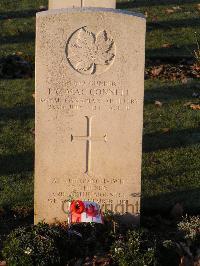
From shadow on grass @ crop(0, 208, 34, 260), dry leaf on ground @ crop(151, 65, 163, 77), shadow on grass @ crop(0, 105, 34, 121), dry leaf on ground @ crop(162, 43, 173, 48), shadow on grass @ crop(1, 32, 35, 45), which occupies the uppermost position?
shadow on grass @ crop(1, 32, 35, 45)

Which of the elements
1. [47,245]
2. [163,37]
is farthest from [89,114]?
[163,37]

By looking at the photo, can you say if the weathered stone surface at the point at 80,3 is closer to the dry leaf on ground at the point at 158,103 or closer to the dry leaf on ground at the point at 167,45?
the dry leaf on ground at the point at 167,45

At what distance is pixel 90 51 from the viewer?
17.0 ft

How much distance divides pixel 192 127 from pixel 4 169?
2570 mm

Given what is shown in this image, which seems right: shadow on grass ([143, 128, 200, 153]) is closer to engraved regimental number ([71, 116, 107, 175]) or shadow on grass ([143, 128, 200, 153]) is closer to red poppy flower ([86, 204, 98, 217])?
engraved regimental number ([71, 116, 107, 175])

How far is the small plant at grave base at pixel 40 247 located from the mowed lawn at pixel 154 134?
996 mm

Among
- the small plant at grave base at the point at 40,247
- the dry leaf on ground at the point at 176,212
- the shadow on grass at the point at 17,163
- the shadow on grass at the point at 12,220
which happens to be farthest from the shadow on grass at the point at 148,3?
the small plant at grave base at the point at 40,247

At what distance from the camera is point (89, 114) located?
17.4 feet

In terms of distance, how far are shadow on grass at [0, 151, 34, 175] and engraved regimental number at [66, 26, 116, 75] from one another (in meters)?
1.95

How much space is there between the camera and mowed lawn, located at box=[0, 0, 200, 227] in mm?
6242

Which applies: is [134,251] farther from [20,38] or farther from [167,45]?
[20,38]

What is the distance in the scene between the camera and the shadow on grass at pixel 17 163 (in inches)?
266

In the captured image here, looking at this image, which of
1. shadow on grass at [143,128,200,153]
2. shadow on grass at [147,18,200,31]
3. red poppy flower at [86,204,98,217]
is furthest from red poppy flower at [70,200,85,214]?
shadow on grass at [147,18,200,31]

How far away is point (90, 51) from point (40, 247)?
164 cm
